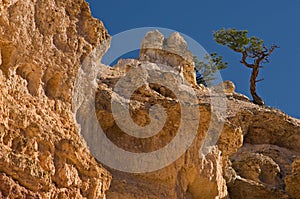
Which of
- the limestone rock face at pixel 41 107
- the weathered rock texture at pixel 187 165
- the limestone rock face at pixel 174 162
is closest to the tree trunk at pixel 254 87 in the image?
the weathered rock texture at pixel 187 165

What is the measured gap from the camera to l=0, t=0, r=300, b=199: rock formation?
7.46 m

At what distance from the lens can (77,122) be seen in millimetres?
9836

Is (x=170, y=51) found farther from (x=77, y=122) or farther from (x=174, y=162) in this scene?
(x=77, y=122)

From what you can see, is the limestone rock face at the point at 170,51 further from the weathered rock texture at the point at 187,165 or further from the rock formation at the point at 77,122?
the rock formation at the point at 77,122

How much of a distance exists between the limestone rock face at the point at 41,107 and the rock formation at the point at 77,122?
0.02 m

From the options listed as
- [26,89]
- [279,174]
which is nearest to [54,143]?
[26,89]

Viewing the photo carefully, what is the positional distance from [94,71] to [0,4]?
3.34 meters

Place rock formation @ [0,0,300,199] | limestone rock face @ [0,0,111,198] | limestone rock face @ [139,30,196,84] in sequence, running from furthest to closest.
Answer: limestone rock face @ [139,30,196,84], rock formation @ [0,0,300,199], limestone rock face @ [0,0,111,198]

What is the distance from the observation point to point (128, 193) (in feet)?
33.8

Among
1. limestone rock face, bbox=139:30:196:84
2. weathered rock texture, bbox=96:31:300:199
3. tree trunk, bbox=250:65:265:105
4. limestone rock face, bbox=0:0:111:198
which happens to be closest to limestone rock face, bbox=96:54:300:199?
weathered rock texture, bbox=96:31:300:199

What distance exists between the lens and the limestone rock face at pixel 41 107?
6.95 m

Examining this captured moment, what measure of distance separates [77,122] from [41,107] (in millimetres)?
1482

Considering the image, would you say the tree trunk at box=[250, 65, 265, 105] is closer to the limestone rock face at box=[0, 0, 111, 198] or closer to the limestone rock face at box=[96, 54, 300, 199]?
the limestone rock face at box=[96, 54, 300, 199]

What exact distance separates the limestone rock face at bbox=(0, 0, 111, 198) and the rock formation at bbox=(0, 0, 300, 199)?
0.6 inches
